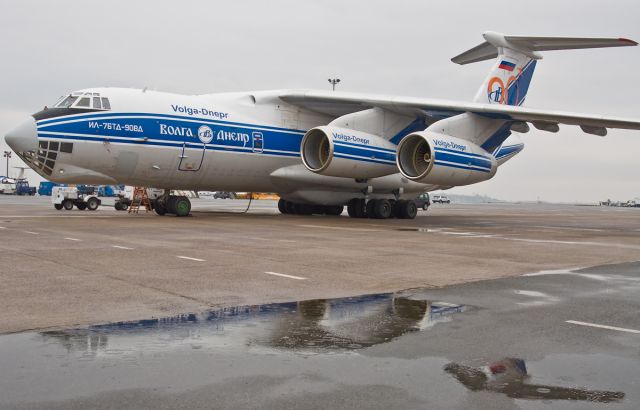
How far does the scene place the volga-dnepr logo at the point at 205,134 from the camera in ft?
60.8

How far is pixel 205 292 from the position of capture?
601 cm

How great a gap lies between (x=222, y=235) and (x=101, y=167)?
6.24 metres

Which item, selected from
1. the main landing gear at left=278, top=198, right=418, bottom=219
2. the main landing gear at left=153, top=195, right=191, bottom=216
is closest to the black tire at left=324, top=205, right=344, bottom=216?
the main landing gear at left=278, top=198, right=418, bottom=219

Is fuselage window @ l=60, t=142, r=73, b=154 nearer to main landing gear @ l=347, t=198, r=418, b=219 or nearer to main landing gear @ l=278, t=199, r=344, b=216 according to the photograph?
main landing gear @ l=278, t=199, r=344, b=216

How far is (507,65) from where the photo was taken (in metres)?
22.7

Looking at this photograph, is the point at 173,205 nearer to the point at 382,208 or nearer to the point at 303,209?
the point at 303,209

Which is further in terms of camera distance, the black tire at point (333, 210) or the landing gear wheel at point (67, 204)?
the landing gear wheel at point (67, 204)

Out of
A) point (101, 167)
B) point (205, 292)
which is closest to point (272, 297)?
point (205, 292)

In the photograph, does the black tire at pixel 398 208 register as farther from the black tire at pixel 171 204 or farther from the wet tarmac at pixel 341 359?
the wet tarmac at pixel 341 359

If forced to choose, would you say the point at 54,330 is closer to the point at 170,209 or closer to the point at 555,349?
the point at 555,349

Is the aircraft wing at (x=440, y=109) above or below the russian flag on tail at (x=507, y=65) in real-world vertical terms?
below

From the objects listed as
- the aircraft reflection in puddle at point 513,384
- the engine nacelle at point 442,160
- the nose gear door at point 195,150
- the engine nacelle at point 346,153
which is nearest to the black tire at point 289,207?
A: the engine nacelle at point 346,153

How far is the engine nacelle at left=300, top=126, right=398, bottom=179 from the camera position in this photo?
61.0 feet

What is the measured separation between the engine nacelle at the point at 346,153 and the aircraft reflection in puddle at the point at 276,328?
1312cm
